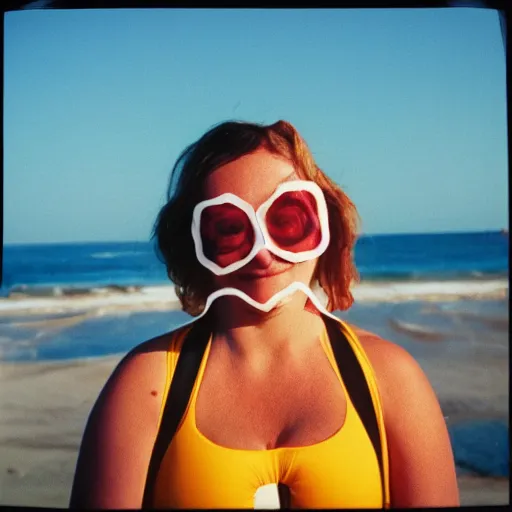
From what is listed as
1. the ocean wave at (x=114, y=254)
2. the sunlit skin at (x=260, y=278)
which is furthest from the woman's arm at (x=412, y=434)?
the ocean wave at (x=114, y=254)

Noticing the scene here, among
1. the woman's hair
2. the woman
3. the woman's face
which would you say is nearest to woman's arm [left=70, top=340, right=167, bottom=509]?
the woman

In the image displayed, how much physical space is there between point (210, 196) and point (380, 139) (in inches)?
27.8

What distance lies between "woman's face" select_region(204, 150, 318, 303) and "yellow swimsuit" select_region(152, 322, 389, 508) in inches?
20.3

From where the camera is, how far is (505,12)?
9.03ft

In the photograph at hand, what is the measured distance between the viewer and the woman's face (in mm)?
2617

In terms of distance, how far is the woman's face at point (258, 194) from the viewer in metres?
2.62

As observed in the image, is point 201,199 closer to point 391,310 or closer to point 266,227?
point 266,227

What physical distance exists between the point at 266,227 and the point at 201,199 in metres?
0.27

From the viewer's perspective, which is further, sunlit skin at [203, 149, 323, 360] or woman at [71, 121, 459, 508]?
sunlit skin at [203, 149, 323, 360]

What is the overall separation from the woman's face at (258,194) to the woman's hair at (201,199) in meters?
0.03

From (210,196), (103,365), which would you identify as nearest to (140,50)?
(210,196)

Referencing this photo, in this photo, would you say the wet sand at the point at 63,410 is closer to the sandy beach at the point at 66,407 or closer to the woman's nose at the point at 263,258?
the sandy beach at the point at 66,407

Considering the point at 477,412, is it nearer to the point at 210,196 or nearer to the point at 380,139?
the point at 380,139

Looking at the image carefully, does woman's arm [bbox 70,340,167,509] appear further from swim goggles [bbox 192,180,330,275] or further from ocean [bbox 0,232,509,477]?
swim goggles [bbox 192,180,330,275]
